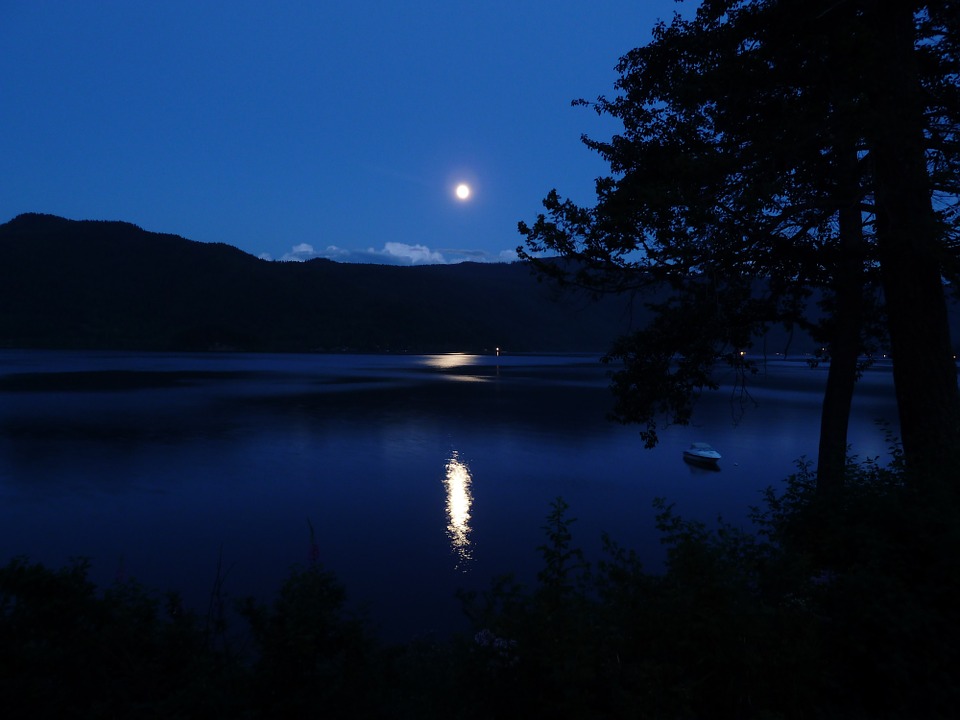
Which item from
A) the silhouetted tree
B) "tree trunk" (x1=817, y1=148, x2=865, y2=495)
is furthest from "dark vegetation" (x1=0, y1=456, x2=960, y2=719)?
"tree trunk" (x1=817, y1=148, x2=865, y2=495)

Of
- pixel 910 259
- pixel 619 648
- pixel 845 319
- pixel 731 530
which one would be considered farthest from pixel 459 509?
pixel 619 648

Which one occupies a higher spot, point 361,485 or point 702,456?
point 702,456

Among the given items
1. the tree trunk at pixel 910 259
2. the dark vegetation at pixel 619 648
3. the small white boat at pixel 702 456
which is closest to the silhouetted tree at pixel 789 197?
the tree trunk at pixel 910 259

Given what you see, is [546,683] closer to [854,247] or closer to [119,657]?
[119,657]

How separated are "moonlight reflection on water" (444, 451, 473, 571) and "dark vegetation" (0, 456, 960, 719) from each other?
14064 millimetres

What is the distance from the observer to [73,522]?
24.2 meters

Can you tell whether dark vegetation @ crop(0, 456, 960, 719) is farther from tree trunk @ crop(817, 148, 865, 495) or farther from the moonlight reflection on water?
the moonlight reflection on water

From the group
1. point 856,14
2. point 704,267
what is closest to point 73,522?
point 704,267

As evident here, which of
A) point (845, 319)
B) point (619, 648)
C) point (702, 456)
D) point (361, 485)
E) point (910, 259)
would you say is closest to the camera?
point (619, 648)

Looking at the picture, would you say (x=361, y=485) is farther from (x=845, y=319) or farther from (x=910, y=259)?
(x=910, y=259)

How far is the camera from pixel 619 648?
543 centimetres

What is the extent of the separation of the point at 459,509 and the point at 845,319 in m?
18.9

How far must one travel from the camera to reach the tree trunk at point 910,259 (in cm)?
913

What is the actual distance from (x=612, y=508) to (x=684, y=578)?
74.1 feet
